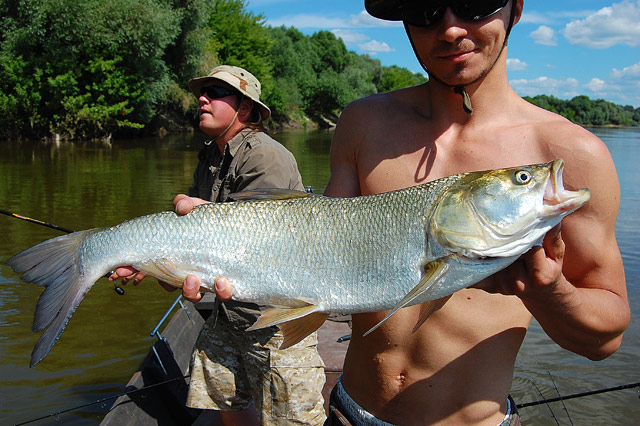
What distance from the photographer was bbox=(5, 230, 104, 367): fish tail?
2.42 m

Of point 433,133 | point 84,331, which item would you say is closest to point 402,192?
point 433,133

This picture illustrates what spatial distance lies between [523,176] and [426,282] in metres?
0.50

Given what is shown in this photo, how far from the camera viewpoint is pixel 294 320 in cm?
222

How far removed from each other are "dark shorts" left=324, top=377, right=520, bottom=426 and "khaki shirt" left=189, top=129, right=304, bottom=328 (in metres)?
1.37

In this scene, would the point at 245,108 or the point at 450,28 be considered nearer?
the point at 450,28

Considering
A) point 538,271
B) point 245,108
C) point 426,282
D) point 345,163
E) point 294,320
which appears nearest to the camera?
point 538,271

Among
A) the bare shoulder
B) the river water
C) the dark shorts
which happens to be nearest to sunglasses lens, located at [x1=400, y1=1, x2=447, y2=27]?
the bare shoulder

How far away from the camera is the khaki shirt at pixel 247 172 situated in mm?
3728

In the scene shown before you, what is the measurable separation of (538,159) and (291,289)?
109 centimetres

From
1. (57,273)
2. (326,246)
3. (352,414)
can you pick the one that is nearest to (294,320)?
(326,246)

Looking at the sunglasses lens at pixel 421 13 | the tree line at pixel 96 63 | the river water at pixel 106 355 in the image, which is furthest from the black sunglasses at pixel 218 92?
the tree line at pixel 96 63

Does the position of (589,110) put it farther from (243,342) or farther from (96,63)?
(243,342)

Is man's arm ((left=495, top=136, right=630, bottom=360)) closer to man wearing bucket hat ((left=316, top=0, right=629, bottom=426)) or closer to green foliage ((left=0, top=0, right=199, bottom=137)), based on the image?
man wearing bucket hat ((left=316, top=0, right=629, bottom=426))

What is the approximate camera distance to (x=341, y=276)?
2111 millimetres
